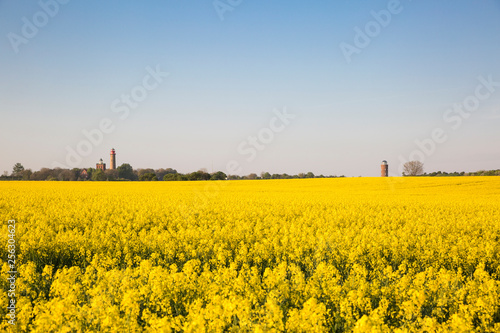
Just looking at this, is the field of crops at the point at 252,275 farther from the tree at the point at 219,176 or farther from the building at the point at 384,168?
the building at the point at 384,168

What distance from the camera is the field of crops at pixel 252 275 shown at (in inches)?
150

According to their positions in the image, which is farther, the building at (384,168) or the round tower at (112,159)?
the round tower at (112,159)

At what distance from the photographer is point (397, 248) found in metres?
8.55

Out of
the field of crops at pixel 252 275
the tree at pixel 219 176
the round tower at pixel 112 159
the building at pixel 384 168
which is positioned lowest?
the field of crops at pixel 252 275

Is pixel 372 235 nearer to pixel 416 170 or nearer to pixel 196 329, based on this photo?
pixel 196 329

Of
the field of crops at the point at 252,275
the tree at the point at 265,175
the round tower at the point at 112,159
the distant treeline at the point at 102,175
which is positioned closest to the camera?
the field of crops at the point at 252,275

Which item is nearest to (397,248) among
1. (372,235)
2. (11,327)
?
(372,235)

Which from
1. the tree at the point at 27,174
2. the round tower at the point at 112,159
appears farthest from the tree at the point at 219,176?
the round tower at the point at 112,159

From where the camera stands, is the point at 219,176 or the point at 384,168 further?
the point at 384,168

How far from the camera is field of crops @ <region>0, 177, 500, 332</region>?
3.80 metres

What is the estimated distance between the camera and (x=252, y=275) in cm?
660

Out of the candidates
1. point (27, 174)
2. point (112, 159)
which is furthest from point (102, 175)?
point (112, 159)

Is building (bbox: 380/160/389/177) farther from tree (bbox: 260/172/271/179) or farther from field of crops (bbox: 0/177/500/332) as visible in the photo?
field of crops (bbox: 0/177/500/332)

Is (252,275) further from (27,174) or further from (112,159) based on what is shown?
(112,159)
